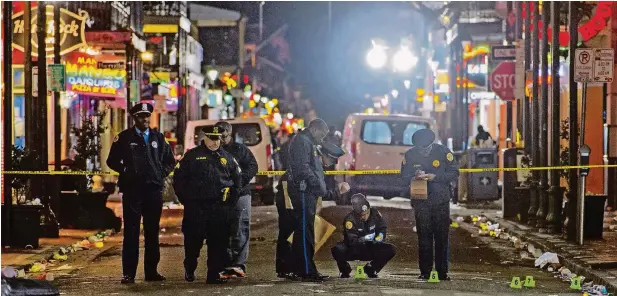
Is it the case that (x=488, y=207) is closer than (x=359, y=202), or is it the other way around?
(x=359, y=202)

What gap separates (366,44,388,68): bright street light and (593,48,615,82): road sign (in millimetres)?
34487

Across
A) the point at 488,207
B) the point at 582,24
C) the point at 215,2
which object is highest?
the point at 215,2

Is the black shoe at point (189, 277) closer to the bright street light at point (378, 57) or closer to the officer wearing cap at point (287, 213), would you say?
the officer wearing cap at point (287, 213)

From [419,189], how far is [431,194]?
0.15 m

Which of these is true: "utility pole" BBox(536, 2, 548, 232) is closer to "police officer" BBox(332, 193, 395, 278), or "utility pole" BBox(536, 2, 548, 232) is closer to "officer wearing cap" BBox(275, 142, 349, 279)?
"police officer" BBox(332, 193, 395, 278)

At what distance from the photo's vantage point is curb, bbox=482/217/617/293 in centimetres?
1220

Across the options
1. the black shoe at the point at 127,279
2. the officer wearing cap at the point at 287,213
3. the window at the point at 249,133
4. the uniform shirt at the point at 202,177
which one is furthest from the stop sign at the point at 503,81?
the black shoe at the point at 127,279

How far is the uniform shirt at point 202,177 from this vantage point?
12.2 meters

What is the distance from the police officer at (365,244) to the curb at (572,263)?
2159mm

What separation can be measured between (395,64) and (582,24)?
2709 cm

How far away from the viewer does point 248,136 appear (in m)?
27.0

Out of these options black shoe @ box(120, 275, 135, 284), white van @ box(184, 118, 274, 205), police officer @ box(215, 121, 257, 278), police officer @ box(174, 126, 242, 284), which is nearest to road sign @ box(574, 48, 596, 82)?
police officer @ box(215, 121, 257, 278)

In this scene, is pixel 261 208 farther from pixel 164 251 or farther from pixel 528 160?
pixel 164 251

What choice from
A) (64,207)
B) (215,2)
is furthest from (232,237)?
(215,2)
